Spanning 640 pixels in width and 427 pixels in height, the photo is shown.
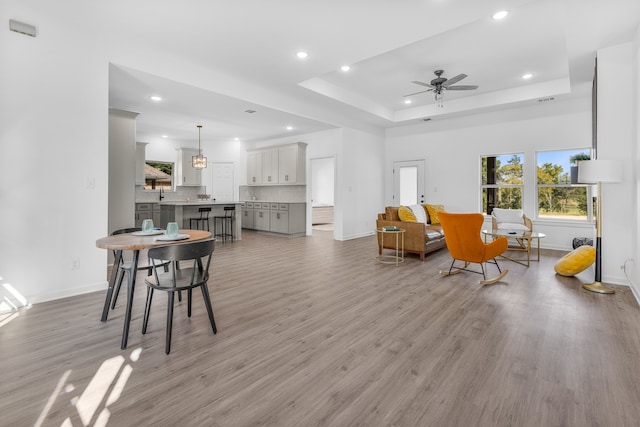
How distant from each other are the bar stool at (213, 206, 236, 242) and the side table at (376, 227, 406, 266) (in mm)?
3924

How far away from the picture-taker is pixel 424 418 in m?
1.63

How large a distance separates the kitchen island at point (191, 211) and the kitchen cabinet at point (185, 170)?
1631 millimetres

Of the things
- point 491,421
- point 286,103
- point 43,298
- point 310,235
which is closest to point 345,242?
point 310,235

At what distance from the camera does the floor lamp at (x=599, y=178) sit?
3.66 metres

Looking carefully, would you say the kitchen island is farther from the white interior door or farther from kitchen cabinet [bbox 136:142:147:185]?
the white interior door

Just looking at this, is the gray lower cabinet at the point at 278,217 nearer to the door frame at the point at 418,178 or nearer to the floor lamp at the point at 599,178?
the door frame at the point at 418,178

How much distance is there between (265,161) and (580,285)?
7776 mm

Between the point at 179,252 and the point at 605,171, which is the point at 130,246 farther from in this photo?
the point at 605,171

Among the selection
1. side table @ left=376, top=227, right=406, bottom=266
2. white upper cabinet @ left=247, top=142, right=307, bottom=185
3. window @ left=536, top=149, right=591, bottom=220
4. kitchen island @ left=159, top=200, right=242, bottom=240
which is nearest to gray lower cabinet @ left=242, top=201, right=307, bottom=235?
white upper cabinet @ left=247, top=142, right=307, bottom=185

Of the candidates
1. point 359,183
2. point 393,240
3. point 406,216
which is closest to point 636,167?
point 406,216

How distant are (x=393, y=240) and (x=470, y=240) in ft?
5.44

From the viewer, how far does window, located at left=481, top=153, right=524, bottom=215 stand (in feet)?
23.5

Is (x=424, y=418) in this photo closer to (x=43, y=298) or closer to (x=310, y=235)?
(x=43, y=298)

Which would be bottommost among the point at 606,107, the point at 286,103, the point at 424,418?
the point at 424,418
